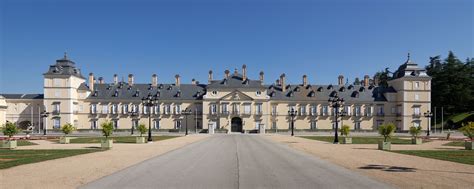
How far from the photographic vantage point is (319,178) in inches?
562

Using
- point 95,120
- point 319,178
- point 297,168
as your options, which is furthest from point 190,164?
point 95,120

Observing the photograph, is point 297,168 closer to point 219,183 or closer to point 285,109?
point 219,183

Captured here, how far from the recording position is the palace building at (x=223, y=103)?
79500mm

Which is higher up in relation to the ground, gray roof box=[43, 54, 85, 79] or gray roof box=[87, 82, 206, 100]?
gray roof box=[43, 54, 85, 79]

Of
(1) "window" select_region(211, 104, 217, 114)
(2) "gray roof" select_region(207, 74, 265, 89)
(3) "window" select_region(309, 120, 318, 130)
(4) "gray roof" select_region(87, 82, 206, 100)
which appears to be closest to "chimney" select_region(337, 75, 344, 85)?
(3) "window" select_region(309, 120, 318, 130)

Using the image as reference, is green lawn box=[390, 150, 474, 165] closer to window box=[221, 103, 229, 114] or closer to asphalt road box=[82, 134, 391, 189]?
asphalt road box=[82, 134, 391, 189]

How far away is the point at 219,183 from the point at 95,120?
74.5 meters

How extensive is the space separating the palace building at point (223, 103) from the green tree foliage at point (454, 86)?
9.68 metres

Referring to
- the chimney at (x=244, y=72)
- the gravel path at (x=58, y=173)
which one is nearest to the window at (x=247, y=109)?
the chimney at (x=244, y=72)

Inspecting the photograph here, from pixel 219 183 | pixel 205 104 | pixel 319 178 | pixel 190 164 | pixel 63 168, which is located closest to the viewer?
pixel 219 183

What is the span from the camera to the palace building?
79500 millimetres

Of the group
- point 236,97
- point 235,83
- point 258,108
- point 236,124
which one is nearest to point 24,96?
point 235,83

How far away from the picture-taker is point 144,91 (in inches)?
3329

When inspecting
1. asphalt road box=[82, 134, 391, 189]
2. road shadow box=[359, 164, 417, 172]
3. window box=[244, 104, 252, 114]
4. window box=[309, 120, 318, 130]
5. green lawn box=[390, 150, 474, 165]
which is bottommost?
window box=[309, 120, 318, 130]
